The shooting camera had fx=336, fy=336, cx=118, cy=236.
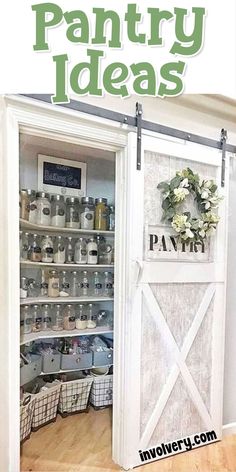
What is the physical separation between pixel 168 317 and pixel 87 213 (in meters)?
1.07

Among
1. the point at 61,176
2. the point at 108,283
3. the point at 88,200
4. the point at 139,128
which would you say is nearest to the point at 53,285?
the point at 108,283

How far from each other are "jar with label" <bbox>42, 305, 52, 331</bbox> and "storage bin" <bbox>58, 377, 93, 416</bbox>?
0.47 metres

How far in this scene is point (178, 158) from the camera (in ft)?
7.02

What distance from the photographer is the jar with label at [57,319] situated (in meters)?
2.61

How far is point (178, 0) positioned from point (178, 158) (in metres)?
0.83

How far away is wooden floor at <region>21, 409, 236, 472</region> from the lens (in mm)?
2018

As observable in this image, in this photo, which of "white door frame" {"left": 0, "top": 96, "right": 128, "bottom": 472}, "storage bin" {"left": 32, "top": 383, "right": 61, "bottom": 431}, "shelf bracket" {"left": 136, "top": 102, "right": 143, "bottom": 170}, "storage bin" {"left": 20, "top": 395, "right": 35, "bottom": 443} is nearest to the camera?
"white door frame" {"left": 0, "top": 96, "right": 128, "bottom": 472}

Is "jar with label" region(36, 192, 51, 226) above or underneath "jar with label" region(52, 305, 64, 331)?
above

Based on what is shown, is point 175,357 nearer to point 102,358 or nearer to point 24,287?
point 102,358

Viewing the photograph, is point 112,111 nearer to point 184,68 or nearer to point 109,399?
point 184,68

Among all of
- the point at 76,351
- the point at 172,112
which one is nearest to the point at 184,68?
the point at 172,112

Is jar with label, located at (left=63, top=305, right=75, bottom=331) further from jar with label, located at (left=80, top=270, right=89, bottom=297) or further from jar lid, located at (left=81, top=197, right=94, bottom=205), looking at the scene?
jar lid, located at (left=81, top=197, right=94, bottom=205)

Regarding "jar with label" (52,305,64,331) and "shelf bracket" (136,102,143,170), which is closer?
"shelf bracket" (136,102,143,170)

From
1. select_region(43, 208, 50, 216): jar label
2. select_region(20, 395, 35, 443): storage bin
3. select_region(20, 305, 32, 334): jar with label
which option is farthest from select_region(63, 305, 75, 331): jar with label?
select_region(43, 208, 50, 216): jar label
